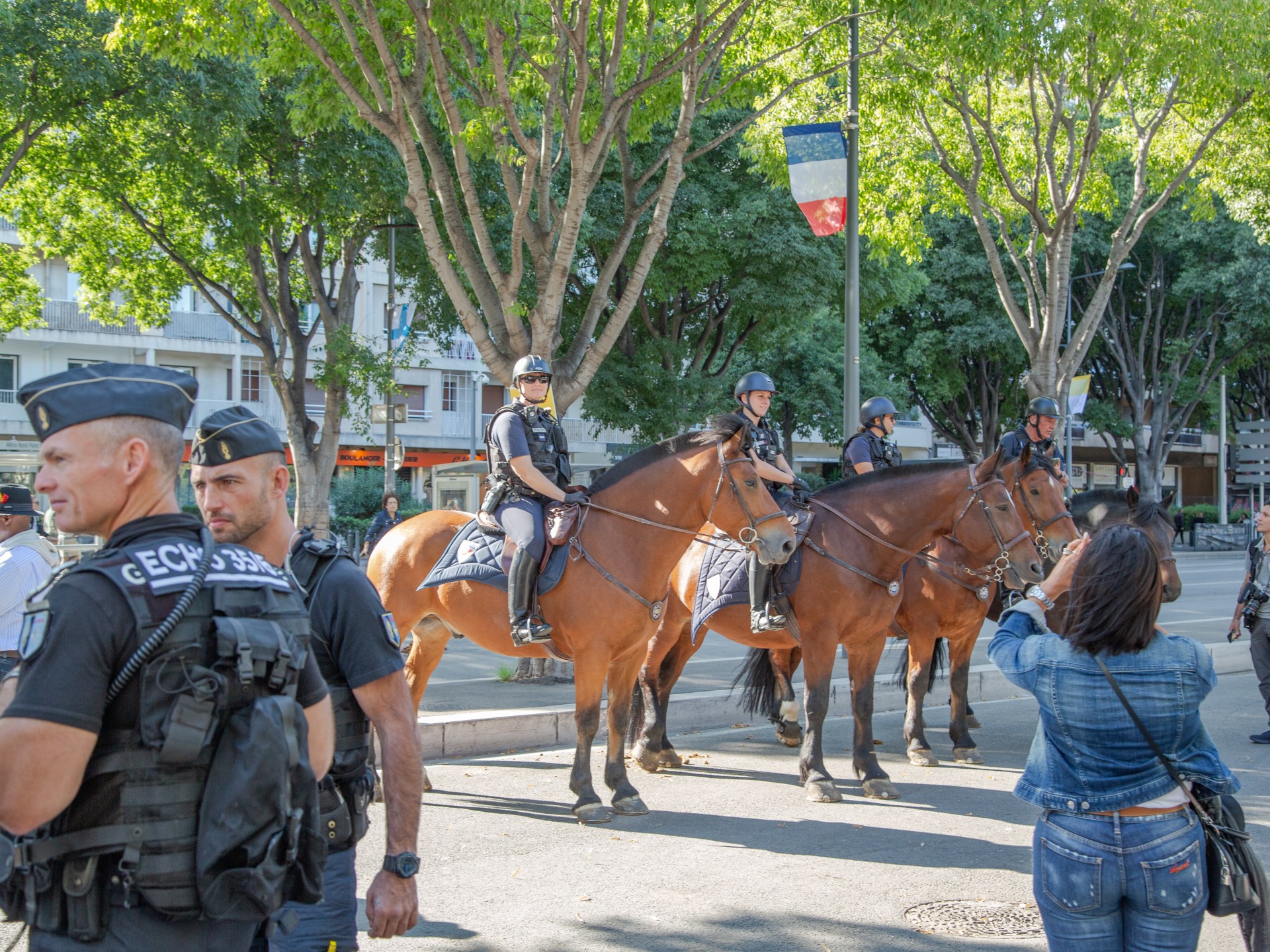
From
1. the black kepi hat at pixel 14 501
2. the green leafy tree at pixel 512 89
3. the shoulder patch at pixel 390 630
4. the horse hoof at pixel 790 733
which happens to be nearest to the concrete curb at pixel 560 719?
the horse hoof at pixel 790 733

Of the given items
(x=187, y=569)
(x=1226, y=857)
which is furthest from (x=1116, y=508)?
(x=187, y=569)

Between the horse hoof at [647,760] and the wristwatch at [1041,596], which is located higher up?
the wristwatch at [1041,596]

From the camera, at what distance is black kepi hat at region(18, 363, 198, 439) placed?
7.41ft

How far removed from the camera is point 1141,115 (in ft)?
61.8

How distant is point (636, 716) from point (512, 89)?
6.65 metres

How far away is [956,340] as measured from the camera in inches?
1420

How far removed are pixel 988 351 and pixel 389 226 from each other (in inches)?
864

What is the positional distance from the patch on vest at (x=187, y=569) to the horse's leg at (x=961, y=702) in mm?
7524

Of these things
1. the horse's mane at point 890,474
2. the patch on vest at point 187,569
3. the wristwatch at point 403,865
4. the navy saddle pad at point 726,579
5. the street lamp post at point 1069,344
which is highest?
the street lamp post at point 1069,344

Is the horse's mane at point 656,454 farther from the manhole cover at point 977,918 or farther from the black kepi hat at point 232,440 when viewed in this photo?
the black kepi hat at point 232,440

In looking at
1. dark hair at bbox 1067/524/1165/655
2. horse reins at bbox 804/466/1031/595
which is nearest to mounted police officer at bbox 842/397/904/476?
horse reins at bbox 804/466/1031/595

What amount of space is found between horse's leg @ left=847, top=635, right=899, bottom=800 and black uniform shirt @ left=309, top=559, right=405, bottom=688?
531cm

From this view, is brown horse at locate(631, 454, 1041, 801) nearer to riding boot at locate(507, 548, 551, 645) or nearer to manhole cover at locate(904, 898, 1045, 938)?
riding boot at locate(507, 548, 551, 645)

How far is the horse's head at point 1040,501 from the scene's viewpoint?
8.38 meters
